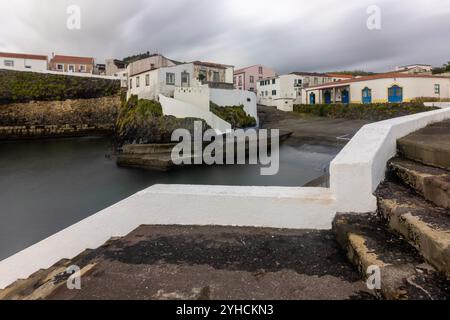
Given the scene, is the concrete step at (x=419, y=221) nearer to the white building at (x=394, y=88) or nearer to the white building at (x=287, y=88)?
the white building at (x=394, y=88)

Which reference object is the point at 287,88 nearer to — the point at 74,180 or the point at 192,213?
the point at 74,180

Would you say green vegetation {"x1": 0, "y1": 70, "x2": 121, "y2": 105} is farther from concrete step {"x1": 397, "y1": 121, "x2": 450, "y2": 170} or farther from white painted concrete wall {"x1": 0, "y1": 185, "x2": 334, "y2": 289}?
concrete step {"x1": 397, "y1": 121, "x2": 450, "y2": 170}

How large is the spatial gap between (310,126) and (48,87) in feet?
116

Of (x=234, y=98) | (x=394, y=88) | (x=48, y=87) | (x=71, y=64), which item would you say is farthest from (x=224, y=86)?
(x=71, y=64)

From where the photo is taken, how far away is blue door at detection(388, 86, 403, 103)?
37531mm

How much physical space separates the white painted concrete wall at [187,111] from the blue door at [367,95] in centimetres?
2251

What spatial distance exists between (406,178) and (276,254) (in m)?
1.88

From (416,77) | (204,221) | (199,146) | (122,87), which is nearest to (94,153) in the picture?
(199,146)

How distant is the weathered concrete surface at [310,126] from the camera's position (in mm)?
28466

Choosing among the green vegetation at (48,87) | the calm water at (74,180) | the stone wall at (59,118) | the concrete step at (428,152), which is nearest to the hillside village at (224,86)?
the green vegetation at (48,87)

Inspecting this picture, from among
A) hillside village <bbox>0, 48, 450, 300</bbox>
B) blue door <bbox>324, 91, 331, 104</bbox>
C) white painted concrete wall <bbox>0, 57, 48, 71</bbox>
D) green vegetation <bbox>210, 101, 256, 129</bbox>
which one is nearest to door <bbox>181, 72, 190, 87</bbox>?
green vegetation <bbox>210, 101, 256, 129</bbox>

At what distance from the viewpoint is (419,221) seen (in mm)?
2385

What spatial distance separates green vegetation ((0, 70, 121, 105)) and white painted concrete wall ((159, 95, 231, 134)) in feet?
62.4

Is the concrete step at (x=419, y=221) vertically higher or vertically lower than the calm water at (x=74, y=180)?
higher
